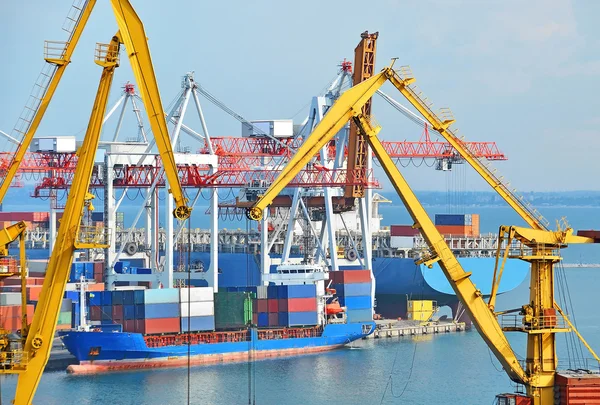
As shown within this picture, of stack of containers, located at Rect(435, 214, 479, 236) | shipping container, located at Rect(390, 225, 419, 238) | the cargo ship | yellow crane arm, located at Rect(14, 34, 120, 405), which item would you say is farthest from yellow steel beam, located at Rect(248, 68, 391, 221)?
shipping container, located at Rect(390, 225, 419, 238)

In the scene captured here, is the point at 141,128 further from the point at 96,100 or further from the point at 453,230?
the point at 96,100

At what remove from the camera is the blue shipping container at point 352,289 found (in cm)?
5994

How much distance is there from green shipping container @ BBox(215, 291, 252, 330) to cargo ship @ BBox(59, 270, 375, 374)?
0.14ft

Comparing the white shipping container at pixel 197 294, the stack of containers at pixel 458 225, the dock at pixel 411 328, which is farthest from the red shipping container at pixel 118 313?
the stack of containers at pixel 458 225

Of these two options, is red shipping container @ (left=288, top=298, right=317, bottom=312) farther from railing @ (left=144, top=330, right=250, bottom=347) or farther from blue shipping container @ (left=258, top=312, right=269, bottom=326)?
railing @ (left=144, top=330, right=250, bottom=347)

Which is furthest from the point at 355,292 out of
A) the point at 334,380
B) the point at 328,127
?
the point at 328,127

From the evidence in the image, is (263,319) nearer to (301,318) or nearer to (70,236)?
(301,318)

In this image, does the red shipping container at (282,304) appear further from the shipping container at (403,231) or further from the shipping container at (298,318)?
the shipping container at (403,231)

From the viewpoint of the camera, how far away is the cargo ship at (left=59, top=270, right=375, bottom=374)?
50312 mm

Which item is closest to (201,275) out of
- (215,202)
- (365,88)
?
(215,202)

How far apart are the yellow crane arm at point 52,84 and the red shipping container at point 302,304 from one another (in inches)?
1167

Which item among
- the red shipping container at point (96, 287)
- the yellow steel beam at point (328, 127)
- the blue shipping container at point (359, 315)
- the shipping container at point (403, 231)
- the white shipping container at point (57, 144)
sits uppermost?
the white shipping container at point (57, 144)

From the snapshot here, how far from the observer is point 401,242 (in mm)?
72750

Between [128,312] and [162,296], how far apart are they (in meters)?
1.64
